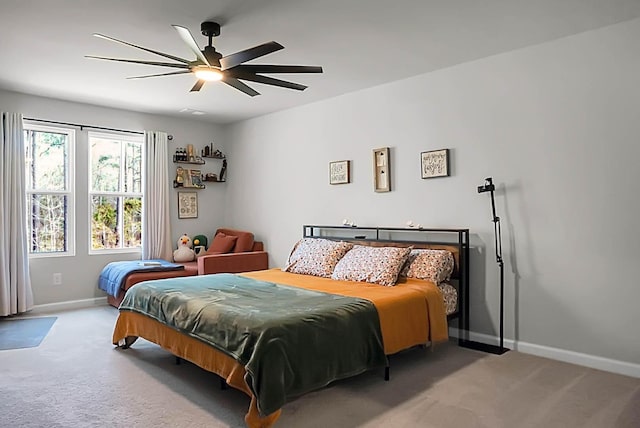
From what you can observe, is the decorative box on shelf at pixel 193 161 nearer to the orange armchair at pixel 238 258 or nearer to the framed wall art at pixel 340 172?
the orange armchair at pixel 238 258

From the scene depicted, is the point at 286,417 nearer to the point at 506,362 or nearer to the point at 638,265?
the point at 506,362

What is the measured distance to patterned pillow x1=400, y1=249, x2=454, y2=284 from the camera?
3.88 meters

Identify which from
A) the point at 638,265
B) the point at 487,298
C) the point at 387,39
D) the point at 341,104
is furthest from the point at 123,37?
the point at 638,265

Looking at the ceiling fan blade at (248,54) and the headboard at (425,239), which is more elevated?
the ceiling fan blade at (248,54)

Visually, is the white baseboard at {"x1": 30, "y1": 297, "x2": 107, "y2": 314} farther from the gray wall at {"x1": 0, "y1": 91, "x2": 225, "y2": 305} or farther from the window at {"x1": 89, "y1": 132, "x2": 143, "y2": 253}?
the window at {"x1": 89, "y1": 132, "x2": 143, "y2": 253}

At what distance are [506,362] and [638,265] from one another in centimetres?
118

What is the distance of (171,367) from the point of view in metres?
3.46

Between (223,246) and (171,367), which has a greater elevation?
(223,246)

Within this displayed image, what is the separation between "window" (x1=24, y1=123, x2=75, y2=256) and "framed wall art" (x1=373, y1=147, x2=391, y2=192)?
3.76 meters

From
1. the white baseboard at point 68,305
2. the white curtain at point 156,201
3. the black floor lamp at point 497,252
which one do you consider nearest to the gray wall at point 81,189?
the white baseboard at point 68,305

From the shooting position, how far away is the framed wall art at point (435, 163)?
13.9 ft

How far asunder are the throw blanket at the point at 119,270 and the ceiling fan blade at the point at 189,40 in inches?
120

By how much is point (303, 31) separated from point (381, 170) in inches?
73.5

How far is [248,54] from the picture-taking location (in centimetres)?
288
